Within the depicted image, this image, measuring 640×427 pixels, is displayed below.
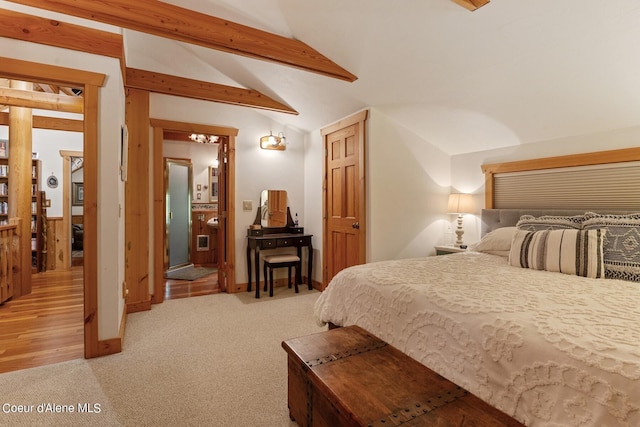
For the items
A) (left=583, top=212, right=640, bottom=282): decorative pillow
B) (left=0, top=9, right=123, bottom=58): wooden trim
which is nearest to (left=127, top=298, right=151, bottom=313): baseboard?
(left=0, top=9, right=123, bottom=58): wooden trim

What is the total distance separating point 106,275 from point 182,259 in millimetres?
3743

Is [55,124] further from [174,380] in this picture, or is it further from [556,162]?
[556,162]

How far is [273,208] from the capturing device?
448cm

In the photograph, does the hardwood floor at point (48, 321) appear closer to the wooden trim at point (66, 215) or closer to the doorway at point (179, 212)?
the wooden trim at point (66, 215)

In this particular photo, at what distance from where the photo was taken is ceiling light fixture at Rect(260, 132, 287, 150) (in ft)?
14.3

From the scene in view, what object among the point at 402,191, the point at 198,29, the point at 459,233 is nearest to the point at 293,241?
the point at 402,191

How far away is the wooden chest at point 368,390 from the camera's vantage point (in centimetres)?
106

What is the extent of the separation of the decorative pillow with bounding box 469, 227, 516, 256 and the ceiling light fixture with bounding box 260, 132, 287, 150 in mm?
2871

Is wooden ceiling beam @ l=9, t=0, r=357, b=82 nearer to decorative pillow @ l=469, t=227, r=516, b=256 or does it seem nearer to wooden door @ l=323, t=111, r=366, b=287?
wooden door @ l=323, t=111, r=366, b=287

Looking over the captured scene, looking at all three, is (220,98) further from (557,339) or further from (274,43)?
(557,339)

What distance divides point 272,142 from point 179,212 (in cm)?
272

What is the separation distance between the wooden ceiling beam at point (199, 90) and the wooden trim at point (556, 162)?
2515 millimetres

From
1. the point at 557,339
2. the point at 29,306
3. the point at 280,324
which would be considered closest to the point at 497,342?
the point at 557,339

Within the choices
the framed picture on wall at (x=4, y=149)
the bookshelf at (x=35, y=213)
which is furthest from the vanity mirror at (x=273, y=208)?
the framed picture on wall at (x=4, y=149)
